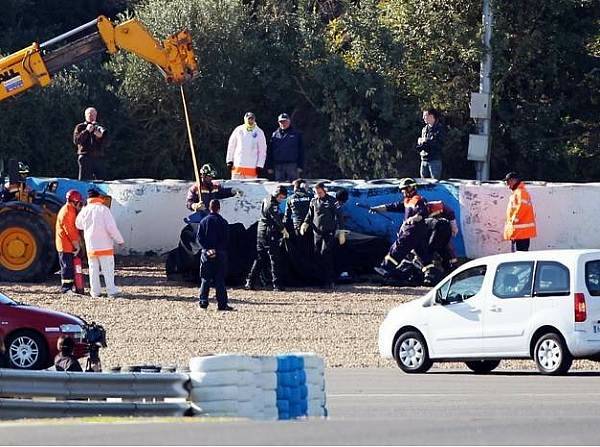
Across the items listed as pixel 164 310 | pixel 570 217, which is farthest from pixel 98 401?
pixel 570 217

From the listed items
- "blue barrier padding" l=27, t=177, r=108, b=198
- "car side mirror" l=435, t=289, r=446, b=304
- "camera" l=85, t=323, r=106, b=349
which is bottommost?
"camera" l=85, t=323, r=106, b=349

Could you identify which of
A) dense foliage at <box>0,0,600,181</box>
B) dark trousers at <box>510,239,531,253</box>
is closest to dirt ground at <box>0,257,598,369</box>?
dark trousers at <box>510,239,531,253</box>

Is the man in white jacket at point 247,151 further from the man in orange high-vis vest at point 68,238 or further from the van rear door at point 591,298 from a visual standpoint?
the van rear door at point 591,298

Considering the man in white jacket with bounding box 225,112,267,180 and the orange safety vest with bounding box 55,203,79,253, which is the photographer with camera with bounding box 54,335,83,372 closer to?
the orange safety vest with bounding box 55,203,79,253

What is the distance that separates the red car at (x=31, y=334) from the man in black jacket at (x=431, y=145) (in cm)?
1168

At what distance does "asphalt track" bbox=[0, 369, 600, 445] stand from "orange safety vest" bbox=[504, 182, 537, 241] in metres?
8.52

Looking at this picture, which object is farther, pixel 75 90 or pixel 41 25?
pixel 41 25

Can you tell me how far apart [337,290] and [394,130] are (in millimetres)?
8883

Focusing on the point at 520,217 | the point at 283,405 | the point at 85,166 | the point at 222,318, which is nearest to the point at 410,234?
the point at 520,217

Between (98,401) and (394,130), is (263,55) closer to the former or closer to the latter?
(394,130)

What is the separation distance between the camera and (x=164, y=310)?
24.8 m

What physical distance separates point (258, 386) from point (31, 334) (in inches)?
223

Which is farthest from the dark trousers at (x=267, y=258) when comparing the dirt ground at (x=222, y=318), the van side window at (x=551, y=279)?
the van side window at (x=551, y=279)

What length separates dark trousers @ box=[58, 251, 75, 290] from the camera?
84.6 feet
